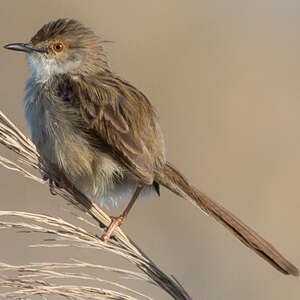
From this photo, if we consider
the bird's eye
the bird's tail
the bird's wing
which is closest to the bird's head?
the bird's eye

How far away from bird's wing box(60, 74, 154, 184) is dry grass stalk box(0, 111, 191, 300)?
45 centimetres

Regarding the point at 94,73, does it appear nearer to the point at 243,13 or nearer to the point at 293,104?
the point at 293,104

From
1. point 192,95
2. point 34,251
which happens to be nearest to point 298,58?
point 192,95

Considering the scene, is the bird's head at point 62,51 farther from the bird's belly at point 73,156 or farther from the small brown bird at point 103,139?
the bird's belly at point 73,156

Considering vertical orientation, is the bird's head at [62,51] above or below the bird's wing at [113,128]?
above

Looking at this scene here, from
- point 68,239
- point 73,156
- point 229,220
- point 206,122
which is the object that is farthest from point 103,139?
point 206,122

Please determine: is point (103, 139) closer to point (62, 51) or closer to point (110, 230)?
point (110, 230)

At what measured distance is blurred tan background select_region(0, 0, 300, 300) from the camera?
19.8 ft

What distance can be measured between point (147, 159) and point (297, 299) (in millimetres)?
2274

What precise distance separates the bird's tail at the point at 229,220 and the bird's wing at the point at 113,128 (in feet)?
0.65

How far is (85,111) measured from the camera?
3926mm

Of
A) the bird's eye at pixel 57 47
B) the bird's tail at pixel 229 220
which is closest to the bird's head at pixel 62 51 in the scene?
the bird's eye at pixel 57 47

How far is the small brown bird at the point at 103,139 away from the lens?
3846mm

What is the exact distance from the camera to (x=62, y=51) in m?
4.47
